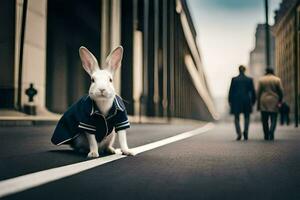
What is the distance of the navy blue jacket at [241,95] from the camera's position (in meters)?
11.3

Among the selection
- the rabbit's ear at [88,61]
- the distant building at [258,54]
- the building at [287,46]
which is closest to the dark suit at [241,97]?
the rabbit's ear at [88,61]

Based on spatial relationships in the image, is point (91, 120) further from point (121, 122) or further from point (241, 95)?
point (241, 95)

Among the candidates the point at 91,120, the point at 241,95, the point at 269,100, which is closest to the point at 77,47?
the point at 241,95

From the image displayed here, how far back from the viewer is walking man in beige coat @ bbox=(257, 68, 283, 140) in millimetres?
11398

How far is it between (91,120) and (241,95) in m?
6.34

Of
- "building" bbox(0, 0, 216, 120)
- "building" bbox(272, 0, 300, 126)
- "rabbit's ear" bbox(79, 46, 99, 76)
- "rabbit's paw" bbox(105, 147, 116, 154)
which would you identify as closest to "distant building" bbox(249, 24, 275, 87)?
"building" bbox(272, 0, 300, 126)

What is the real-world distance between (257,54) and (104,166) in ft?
527

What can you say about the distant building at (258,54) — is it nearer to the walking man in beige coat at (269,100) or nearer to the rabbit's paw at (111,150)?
the walking man in beige coat at (269,100)

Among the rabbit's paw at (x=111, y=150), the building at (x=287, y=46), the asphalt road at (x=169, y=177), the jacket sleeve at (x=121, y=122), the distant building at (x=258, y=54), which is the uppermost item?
the distant building at (x=258, y=54)

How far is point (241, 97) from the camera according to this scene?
447 inches

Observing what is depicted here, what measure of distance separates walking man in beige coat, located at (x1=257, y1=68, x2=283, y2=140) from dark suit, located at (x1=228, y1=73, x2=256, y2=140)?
231mm

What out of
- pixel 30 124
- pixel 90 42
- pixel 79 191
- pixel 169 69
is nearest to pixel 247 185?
Answer: pixel 79 191

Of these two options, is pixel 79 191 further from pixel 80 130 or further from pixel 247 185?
pixel 80 130

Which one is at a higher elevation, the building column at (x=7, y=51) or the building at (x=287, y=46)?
the building at (x=287, y=46)
